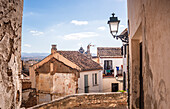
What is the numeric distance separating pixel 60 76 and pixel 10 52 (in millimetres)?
16896

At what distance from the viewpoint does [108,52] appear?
2708cm

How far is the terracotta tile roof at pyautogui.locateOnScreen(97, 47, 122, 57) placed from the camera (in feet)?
86.8

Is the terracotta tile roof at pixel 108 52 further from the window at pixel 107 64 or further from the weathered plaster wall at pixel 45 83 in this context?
the weathered plaster wall at pixel 45 83

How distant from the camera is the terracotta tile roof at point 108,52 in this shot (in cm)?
2645

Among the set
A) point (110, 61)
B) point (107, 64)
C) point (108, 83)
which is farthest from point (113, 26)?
point (107, 64)

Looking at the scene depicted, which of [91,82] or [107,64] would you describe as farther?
[107,64]

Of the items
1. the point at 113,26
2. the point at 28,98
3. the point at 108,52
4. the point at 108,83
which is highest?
the point at 108,52

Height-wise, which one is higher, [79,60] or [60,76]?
[79,60]

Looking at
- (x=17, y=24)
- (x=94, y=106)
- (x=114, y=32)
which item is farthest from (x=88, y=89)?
(x=17, y=24)

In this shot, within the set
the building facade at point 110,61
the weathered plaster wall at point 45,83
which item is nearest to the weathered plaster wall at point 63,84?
the weathered plaster wall at point 45,83

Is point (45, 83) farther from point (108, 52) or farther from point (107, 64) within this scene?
point (108, 52)

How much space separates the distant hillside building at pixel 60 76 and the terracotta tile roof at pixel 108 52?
669cm

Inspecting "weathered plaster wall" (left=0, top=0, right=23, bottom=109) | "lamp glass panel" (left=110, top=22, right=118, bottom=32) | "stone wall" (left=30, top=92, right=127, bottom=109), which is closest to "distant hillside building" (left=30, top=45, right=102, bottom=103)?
"stone wall" (left=30, top=92, right=127, bottom=109)

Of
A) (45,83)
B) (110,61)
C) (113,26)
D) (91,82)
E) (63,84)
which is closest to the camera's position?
(113,26)
